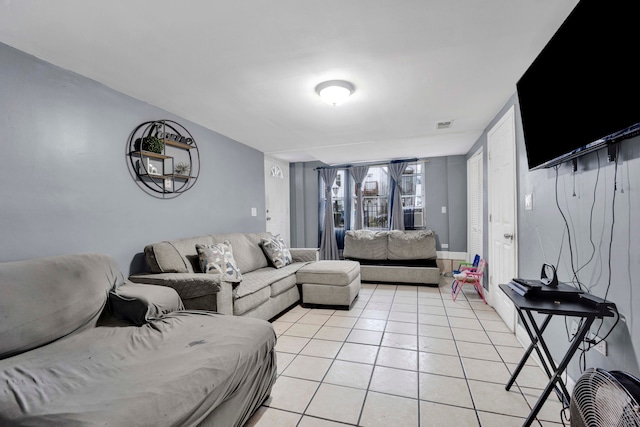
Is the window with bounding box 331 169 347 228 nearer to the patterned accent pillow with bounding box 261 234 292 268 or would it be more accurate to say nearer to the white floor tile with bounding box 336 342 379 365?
the patterned accent pillow with bounding box 261 234 292 268

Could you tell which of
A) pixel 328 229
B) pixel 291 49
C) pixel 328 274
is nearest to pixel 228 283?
pixel 328 274

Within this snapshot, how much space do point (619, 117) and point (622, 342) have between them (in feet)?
3.31

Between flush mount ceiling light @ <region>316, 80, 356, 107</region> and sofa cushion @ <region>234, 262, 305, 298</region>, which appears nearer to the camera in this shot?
flush mount ceiling light @ <region>316, 80, 356, 107</region>

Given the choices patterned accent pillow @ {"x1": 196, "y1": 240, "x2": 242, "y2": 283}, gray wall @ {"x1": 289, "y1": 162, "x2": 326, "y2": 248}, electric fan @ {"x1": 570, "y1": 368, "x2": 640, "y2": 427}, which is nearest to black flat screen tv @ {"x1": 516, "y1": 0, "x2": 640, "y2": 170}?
electric fan @ {"x1": 570, "y1": 368, "x2": 640, "y2": 427}

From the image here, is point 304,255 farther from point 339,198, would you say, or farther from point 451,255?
point 451,255

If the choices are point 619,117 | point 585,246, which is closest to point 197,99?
point 619,117

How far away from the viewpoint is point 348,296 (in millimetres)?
3471

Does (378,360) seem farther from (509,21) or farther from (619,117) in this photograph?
(509,21)

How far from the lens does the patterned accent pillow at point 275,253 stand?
12.6 feet

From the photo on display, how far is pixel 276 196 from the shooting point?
600cm

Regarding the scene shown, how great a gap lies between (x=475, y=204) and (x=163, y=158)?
14.8 ft

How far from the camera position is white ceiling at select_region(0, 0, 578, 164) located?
1.55 m

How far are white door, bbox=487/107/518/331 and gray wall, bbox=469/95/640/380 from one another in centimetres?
59

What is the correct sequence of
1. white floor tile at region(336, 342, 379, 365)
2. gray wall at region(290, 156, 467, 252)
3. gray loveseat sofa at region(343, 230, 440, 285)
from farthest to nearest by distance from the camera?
gray wall at region(290, 156, 467, 252), gray loveseat sofa at region(343, 230, 440, 285), white floor tile at region(336, 342, 379, 365)
